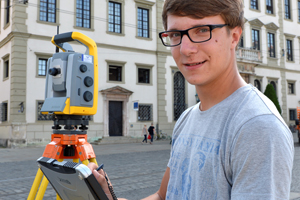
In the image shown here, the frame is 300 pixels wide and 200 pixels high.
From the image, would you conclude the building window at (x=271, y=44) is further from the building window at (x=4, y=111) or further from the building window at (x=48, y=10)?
the building window at (x=4, y=111)

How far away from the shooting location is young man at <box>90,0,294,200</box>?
2.78 ft

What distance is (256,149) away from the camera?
0.86 m

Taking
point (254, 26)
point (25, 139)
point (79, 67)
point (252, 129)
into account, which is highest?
point (254, 26)

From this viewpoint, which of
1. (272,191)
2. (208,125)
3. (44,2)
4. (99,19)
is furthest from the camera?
(99,19)

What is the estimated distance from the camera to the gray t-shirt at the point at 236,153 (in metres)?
0.84

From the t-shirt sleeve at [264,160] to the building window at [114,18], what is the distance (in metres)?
21.3

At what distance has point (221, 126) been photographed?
1069mm

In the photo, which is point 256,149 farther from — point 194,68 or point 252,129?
point 194,68

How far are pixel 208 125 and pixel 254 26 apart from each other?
30219mm

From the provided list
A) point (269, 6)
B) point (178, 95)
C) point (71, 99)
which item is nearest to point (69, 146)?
point (71, 99)

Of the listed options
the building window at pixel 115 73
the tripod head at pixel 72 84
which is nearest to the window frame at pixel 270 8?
the building window at pixel 115 73

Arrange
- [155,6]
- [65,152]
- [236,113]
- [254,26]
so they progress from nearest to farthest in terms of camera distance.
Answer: [236,113]
[65,152]
[155,6]
[254,26]

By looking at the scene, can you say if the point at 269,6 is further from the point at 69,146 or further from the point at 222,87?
the point at 222,87

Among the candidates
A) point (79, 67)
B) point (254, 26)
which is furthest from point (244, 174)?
point (254, 26)
